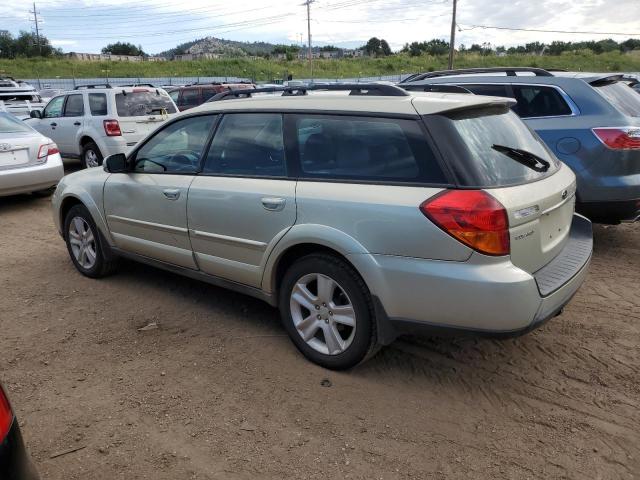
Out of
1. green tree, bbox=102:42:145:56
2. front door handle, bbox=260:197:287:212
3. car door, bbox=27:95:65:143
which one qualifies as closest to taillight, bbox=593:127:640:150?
front door handle, bbox=260:197:287:212

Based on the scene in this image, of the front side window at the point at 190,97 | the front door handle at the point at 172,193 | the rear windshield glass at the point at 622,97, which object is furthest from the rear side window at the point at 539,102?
the front side window at the point at 190,97

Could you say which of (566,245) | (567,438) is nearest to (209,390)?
(567,438)

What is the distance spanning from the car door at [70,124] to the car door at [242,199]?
805cm

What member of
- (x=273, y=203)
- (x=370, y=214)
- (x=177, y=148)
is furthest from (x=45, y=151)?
(x=370, y=214)

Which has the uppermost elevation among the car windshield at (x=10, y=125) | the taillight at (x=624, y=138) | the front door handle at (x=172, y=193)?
the car windshield at (x=10, y=125)

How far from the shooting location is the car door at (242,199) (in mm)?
3436

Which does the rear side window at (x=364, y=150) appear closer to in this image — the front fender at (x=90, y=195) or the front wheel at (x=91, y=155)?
the front fender at (x=90, y=195)

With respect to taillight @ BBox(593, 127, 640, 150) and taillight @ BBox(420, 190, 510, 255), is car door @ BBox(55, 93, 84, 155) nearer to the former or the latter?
taillight @ BBox(593, 127, 640, 150)

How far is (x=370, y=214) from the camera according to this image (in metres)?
2.96

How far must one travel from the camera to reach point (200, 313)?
14.1ft

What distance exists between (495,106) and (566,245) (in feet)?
3.22

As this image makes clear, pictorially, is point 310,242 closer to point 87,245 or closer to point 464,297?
point 464,297

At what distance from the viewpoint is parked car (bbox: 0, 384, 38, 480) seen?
1.70m

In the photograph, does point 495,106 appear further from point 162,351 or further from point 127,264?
point 127,264
